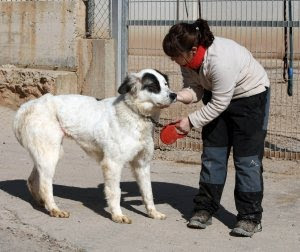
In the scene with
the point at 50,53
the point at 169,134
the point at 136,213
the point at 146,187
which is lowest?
the point at 136,213

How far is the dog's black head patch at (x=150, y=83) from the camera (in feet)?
20.8

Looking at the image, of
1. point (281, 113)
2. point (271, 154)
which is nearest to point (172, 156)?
point (271, 154)

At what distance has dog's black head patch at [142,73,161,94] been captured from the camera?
249 inches

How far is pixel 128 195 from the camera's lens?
24.9ft

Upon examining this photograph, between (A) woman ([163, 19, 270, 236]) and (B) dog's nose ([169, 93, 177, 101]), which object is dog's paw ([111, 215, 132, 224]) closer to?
(A) woman ([163, 19, 270, 236])

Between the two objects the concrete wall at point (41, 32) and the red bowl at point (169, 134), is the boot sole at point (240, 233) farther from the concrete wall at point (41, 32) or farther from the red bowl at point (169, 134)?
the concrete wall at point (41, 32)

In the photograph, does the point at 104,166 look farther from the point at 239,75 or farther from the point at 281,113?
the point at 281,113

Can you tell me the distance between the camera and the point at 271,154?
923 centimetres

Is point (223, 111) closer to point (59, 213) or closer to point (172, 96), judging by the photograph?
point (172, 96)

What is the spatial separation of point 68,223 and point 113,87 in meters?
4.31

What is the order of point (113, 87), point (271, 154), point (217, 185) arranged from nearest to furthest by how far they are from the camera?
point (217, 185), point (271, 154), point (113, 87)

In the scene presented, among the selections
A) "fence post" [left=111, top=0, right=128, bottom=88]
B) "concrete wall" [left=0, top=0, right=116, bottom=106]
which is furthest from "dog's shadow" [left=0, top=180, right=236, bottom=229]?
"concrete wall" [left=0, top=0, right=116, bottom=106]

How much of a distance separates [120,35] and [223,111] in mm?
4318

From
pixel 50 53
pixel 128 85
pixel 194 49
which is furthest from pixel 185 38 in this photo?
pixel 50 53
